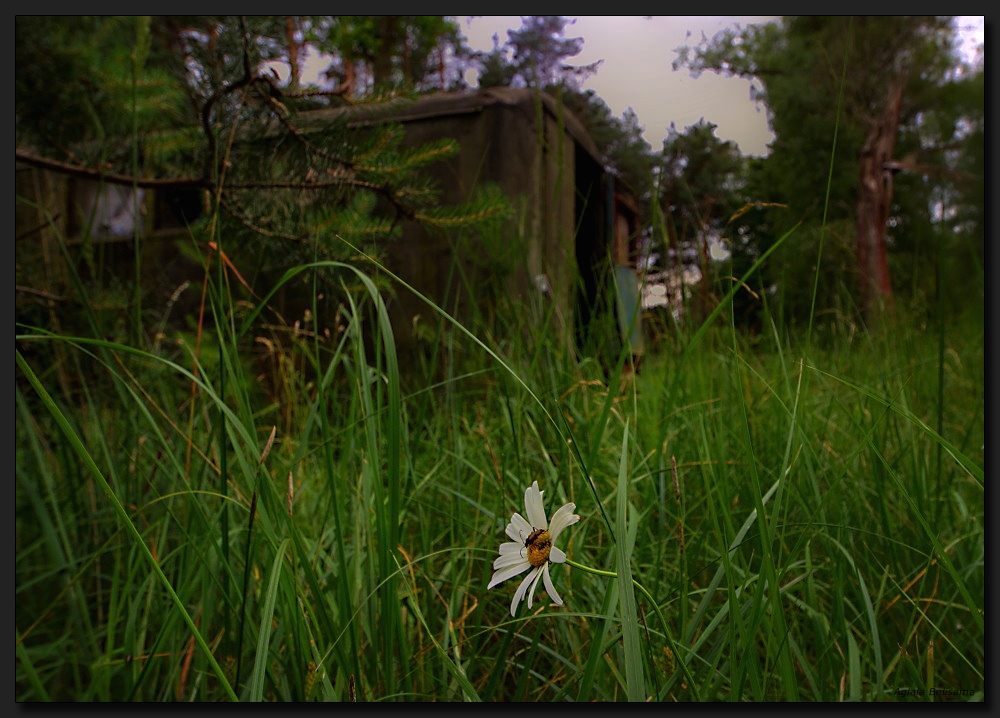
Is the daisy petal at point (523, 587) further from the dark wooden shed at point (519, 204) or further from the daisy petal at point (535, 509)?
the dark wooden shed at point (519, 204)

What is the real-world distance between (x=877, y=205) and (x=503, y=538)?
0.78 m

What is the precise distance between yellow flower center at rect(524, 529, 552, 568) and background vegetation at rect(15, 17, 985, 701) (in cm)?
9

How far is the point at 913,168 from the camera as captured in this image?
46.3 inches

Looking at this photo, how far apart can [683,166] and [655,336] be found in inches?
9.5

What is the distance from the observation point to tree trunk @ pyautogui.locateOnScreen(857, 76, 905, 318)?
113 centimetres

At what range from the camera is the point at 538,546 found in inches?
14.3

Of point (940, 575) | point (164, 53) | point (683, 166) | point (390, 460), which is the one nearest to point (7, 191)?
point (164, 53)

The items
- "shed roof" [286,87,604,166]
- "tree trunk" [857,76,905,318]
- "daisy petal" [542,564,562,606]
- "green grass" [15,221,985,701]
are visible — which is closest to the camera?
"daisy petal" [542,564,562,606]

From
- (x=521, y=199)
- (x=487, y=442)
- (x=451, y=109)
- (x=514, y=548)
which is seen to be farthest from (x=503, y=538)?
(x=451, y=109)

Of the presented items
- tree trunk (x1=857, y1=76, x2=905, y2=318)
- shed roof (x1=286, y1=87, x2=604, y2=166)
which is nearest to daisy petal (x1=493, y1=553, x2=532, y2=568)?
shed roof (x1=286, y1=87, x2=604, y2=166)

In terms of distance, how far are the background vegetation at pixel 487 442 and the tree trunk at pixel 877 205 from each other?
19 mm

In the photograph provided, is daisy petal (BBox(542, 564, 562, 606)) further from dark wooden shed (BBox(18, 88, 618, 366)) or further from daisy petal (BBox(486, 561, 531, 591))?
dark wooden shed (BBox(18, 88, 618, 366))

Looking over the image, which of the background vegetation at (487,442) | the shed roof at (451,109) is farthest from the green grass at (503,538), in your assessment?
the shed roof at (451,109)

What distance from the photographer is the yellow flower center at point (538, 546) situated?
1.18 feet
